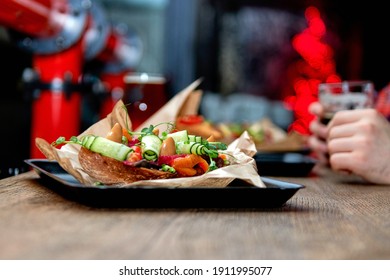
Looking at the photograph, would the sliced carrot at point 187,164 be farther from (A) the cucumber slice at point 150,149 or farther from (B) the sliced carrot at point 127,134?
(B) the sliced carrot at point 127,134

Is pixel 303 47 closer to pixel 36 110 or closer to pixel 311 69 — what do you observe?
pixel 311 69

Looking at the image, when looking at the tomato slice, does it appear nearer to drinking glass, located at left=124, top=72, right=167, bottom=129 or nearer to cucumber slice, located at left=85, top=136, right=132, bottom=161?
drinking glass, located at left=124, top=72, right=167, bottom=129

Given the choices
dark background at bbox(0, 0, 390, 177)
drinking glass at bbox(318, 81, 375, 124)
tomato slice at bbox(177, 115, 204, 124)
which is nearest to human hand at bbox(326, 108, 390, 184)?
drinking glass at bbox(318, 81, 375, 124)

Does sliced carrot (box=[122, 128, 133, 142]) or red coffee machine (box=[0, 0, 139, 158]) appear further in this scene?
red coffee machine (box=[0, 0, 139, 158])

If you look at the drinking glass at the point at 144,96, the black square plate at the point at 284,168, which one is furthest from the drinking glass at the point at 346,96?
the drinking glass at the point at 144,96
